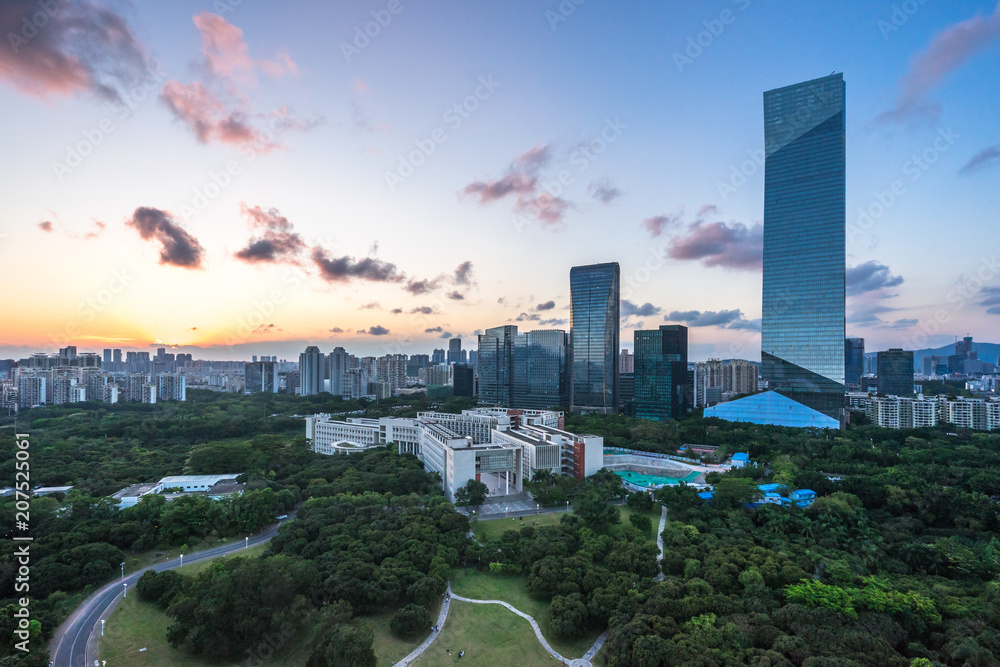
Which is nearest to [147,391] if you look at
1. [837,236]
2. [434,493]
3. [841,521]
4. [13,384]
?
[13,384]

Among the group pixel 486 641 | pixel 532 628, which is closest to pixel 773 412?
pixel 532 628

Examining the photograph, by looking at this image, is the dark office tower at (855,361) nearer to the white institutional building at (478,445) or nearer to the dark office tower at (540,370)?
the dark office tower at (540,370)

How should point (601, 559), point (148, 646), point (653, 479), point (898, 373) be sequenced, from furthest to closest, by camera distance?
1. point (898, 373)
2. point (653, 479)
3. point (601, 559)
4. point (148, 646)

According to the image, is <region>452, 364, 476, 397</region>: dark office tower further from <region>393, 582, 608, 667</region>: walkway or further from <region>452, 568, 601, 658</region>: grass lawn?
<region>393, 582, 608, 667</region>: walkway

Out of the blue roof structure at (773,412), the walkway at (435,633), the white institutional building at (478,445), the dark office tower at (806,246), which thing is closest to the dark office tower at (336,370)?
the white institutional building at (478,445)

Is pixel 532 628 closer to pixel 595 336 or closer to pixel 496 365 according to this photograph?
pixel 595 336

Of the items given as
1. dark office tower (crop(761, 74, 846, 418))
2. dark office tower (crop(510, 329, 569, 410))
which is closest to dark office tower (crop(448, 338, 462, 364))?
dark office tower (crop(510, 329, 569, 410))
